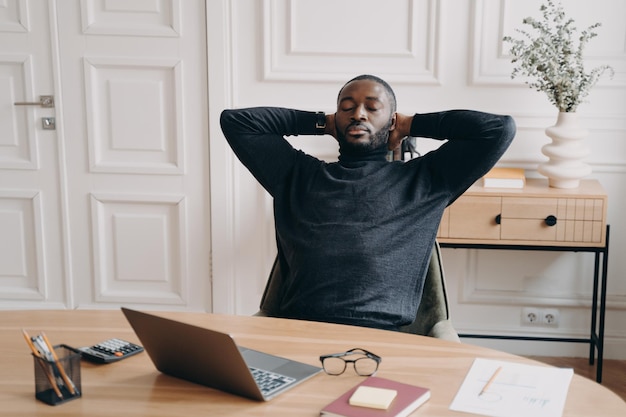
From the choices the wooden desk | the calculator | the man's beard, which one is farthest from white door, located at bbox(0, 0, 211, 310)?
the calculator

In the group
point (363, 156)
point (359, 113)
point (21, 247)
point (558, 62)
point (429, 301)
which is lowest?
point (21, 247)

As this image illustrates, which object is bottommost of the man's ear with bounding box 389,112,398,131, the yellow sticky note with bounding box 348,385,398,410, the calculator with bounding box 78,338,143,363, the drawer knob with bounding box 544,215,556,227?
the drawer knob with bounding box 544,215,556,227

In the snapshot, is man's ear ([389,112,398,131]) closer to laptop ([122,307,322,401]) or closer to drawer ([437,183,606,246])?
drawer ([437,183,606,246])

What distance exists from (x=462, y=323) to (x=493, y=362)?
206cm

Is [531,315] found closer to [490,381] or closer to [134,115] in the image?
[134,115]

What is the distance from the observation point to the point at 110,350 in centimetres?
160

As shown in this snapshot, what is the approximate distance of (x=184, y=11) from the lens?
11.5 ft

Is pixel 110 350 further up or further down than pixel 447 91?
further down

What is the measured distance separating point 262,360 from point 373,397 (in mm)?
281

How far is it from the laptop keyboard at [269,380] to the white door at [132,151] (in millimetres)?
2195

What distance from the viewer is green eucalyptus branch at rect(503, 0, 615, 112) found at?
310 cm

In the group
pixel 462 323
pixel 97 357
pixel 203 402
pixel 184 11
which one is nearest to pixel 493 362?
pixel 203 402

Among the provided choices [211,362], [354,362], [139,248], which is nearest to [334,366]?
[354,362]

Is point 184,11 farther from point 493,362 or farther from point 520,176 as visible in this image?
point 493,362
